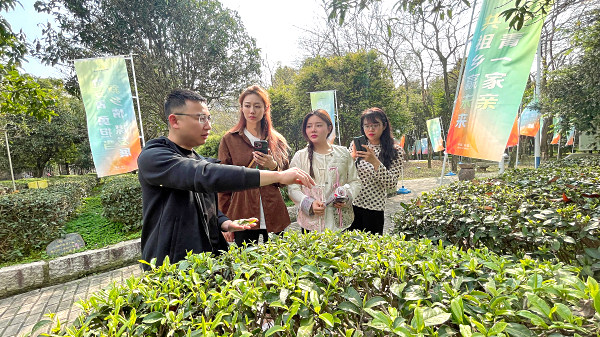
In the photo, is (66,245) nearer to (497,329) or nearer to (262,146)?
(262,146)

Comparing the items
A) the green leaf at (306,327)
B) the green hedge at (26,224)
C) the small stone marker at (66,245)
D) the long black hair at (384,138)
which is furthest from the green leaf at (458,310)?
the green hedge at (26,224)

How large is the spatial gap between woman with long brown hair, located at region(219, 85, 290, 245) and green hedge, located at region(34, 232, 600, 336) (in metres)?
1.17

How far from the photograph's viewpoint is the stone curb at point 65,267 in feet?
12.0

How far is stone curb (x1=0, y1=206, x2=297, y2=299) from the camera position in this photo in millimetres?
3646

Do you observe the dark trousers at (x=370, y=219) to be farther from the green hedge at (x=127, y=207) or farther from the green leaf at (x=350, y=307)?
the green hedge at (x=127, y=207)

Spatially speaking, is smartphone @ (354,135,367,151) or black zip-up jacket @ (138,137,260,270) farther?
smartphone @ (354,135,367,151)

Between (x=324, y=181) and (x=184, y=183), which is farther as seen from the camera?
(x=324, y=181)

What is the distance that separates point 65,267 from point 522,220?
522 cm

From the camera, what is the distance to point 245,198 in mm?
2465

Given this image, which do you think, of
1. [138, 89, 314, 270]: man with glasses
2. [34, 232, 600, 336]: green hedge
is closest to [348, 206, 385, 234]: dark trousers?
[138, 89, 314, 270]: man with glasses

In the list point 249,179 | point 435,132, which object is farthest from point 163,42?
point 435,132

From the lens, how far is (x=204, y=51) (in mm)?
10070

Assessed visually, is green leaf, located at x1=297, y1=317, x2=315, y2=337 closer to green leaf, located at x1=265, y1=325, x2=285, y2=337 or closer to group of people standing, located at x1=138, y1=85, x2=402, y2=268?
green leaf, located at x1=265, y1=325, x2=285, y2=337

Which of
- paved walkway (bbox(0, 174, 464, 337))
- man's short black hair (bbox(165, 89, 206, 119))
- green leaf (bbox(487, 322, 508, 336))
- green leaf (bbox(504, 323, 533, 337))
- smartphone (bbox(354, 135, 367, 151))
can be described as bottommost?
paved walkway (bbox(0, 174, 464, 337))
